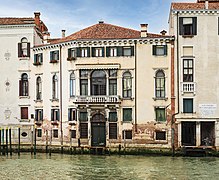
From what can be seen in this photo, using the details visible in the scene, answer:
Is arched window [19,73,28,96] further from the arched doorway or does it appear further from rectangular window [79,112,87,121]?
the arched doorway

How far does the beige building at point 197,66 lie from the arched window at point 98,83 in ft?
13.7

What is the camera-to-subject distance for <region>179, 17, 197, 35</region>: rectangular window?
26297 mm

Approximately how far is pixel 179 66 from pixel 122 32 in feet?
13.4

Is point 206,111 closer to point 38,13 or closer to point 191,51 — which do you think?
point 191,51

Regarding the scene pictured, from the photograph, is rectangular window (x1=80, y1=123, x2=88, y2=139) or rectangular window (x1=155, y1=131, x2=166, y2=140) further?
rectangular window (x1=80, y1=123, x2=88, y2=139)

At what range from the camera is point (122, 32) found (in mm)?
28000

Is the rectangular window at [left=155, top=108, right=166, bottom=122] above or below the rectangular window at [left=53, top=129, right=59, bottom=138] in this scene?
above

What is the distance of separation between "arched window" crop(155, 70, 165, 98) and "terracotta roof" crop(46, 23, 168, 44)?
218 centimetres

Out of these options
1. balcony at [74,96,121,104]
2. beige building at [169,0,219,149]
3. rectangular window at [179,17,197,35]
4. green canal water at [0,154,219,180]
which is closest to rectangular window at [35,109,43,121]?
balcony at [74,96,121,104]

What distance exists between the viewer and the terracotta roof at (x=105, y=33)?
27.5 metres

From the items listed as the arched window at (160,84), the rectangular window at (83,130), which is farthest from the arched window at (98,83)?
the arched window at (160,84)

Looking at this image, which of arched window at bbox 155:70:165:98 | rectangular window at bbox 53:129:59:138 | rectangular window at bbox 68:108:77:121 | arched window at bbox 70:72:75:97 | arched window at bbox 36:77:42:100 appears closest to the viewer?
arched window at bbox 155:70:165:98

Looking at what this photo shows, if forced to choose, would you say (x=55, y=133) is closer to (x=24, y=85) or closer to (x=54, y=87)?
(x=54, y=87)

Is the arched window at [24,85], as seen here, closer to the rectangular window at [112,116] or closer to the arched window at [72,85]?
the arched window at [72,85]
